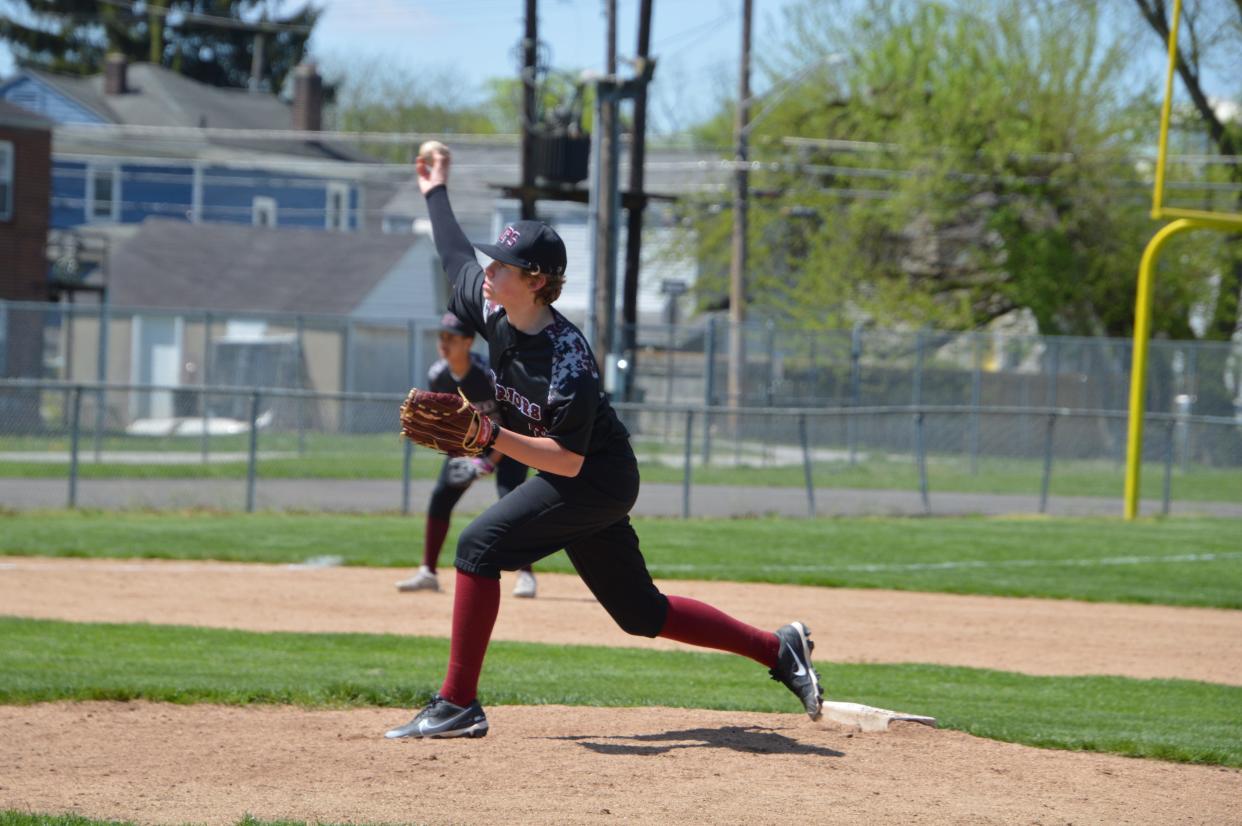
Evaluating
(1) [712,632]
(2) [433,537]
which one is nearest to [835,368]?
(2) [433,537]

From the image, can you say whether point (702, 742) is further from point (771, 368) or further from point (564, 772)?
point (771, 368)

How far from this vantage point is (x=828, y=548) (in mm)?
14852

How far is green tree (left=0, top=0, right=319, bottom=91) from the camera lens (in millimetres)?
60969

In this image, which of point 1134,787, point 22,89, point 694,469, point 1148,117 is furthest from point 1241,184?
point 22,89

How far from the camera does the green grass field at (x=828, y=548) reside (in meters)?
12.6

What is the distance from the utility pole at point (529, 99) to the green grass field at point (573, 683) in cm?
1738

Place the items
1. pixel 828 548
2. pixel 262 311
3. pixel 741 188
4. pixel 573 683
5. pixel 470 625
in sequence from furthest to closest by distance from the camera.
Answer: pixel 262 311 → pixel 741 188 → pixel 828 548 → pixel 573 683 → pixel 470 625

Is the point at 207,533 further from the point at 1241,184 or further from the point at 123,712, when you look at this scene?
the point at 1241,184

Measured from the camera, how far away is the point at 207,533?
1459cm

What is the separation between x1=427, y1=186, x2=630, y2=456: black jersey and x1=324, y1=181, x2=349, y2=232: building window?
47.7 metres

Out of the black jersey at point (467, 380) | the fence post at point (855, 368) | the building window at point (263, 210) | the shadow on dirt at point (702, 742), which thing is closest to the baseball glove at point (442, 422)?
the shadow on dirt at point (702, 742)

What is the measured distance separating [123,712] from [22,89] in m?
48.3

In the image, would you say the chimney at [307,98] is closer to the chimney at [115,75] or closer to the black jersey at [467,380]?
the chimney at [115,75]

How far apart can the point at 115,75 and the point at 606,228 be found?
36.2 meters
